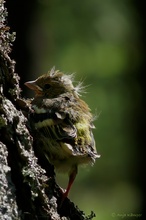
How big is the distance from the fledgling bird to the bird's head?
0.41 metres

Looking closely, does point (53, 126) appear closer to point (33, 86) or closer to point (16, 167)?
point (16, 167)

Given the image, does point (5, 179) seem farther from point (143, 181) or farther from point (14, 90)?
point (143, 181)

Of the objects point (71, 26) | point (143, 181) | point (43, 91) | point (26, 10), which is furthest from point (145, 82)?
point (43, 91)

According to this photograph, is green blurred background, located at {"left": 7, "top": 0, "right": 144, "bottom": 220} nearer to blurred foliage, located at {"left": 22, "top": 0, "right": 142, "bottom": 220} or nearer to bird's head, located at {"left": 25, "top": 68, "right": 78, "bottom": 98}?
blurred foliage, located at {"left": 22, "top": 0, "right": 142, "bottom": 220}

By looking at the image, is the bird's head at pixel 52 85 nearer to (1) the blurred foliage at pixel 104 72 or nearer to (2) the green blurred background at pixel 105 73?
(2) the green blurred background at pixel 105 73

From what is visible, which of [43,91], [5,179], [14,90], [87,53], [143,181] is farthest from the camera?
[87,53]

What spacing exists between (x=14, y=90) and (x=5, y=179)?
2.08ft

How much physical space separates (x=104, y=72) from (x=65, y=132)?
45.7 ft

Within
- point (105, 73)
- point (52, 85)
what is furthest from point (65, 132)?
point (105, 73)

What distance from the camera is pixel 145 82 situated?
544 inches

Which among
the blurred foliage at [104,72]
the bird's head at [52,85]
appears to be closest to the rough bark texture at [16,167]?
the bird's head at [52,85]

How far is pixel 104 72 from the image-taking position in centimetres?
1791

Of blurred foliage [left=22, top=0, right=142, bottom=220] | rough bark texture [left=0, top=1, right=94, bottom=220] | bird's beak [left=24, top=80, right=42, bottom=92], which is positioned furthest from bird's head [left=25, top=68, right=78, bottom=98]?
blurred foliage [left=22, top=0, right=142, bottom=220]

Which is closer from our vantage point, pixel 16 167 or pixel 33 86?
pixel 16 167
